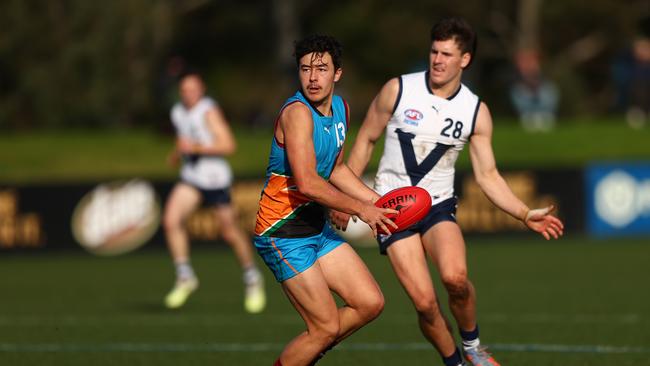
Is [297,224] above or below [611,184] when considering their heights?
above

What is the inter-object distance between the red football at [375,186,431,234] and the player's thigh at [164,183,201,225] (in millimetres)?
6151

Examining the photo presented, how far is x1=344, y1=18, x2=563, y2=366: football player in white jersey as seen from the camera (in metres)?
8.96

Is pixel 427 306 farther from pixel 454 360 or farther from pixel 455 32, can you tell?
pixel 455 32

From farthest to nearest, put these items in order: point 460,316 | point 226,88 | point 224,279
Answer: point 226,88
point 224,279
point 460,316

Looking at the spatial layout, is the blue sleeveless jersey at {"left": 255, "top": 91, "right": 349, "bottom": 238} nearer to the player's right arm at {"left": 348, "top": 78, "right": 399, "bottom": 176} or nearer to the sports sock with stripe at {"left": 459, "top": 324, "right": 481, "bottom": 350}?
the player's right arm at {"left": 348, "top": 78, "right": 399, "bottom": 176}

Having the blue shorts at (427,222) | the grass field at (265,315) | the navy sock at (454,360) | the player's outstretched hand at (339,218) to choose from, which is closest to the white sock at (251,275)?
the grass field at (265,315)

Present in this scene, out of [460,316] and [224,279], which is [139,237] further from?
[460,316]

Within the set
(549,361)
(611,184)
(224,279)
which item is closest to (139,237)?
(224,279)

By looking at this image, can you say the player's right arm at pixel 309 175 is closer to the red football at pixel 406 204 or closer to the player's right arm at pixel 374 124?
the red football at pixel 406 204

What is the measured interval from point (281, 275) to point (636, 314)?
592 cm

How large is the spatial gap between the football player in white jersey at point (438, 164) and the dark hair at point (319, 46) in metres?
1.40

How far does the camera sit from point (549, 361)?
389 inches

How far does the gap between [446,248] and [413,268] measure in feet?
0.85

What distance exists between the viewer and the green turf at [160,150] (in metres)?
25.5
